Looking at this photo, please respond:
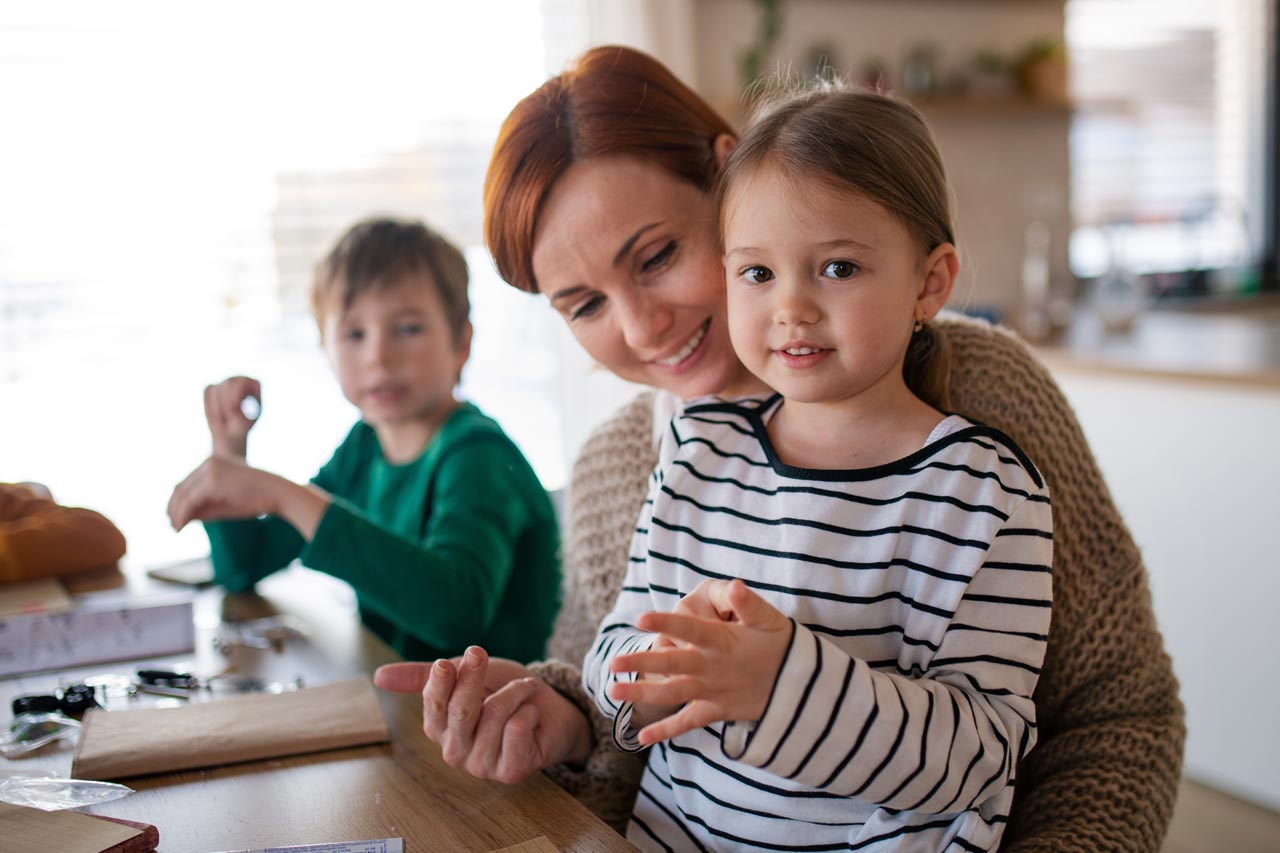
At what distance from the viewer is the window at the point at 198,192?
2703mm

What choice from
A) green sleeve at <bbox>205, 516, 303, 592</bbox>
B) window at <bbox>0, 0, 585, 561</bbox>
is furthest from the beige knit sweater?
window at <bbox>0, 0, 585, 561</bbox>

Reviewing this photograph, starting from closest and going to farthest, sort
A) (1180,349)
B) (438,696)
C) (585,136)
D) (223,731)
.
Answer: (438,696)
(223,731)
(585,136)
(1180,349)

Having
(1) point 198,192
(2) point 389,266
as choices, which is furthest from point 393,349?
(1) point 198,192

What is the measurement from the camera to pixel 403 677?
928mm

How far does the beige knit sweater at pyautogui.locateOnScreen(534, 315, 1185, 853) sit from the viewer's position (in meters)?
0.95

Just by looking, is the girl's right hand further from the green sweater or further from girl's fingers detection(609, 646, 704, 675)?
girl's fingers detection(609, 646, 704, 675)

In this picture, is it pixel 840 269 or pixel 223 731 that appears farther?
pixel 223 731

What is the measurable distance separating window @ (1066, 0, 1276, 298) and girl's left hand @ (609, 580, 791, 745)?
13.4 ft

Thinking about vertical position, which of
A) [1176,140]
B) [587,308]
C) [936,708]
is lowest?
[936,708]

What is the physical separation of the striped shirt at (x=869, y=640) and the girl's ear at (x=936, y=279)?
3.8 inches

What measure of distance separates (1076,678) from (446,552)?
74 centimetres

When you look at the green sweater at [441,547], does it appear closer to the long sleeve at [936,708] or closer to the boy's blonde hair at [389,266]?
the boy's blonde hair at [389,266]

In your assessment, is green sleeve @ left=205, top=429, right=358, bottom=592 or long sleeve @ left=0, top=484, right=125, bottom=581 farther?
green sleeve @ left=205, top=429, right=358, bottom=592

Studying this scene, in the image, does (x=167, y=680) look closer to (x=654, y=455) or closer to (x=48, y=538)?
(x=48, y=538)
